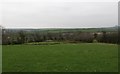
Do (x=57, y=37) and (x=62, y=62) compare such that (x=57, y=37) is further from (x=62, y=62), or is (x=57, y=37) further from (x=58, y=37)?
(x=62, y=62)

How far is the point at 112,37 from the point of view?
50.0 m

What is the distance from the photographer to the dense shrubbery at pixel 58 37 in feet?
156

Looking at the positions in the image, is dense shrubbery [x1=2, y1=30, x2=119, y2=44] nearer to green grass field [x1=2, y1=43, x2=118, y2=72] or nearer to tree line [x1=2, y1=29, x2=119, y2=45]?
tree line [x1=2, y1=29, x2=119, y2=45]

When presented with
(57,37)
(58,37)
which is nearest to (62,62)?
(57,37)

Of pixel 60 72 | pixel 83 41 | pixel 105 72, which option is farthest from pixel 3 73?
pixel 83 41

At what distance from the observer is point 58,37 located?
186 ft

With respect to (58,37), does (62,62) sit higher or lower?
lower

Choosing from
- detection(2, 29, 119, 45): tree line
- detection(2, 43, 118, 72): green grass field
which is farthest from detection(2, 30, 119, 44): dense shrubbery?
detection(2, 43, 118, 72): green grass field

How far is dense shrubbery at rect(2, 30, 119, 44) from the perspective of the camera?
47688 millimetres

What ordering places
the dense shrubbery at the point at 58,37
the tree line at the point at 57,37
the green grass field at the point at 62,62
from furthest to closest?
the dense shrubbery at the point at 58,37 < the tree line at the point at 57,37 < the green grass field at the point at 62,62

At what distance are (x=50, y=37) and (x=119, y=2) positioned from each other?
28344 mm

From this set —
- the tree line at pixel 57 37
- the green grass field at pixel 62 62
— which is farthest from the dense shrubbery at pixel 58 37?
the green grass field at pixel 62 62

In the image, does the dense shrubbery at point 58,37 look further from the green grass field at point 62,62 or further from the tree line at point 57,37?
the green grass field at point 62,62

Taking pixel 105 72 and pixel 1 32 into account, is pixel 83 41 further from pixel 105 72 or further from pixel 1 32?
pixel 105 72
